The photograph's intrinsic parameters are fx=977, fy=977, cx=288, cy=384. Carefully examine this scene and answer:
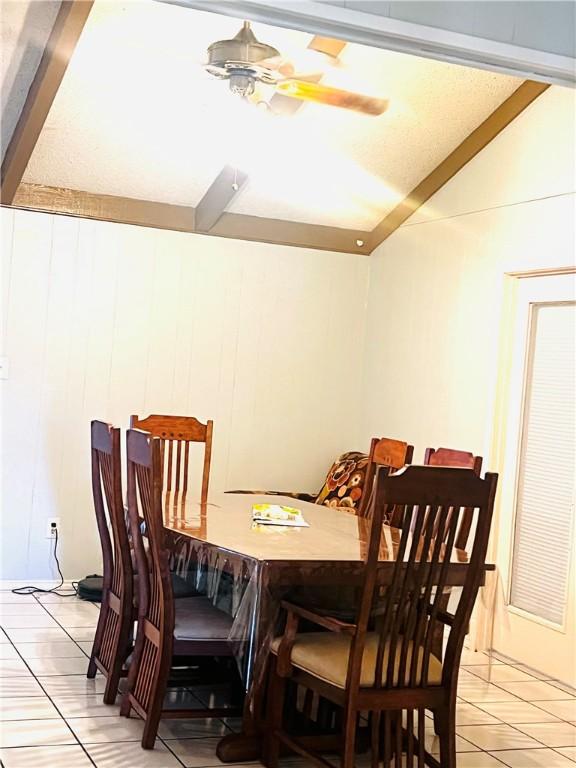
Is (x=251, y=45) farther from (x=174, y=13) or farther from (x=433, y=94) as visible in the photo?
(x=433, y=94)

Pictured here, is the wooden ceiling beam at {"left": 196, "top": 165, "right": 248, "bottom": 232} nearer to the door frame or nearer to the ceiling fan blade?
the ceiling fan blade

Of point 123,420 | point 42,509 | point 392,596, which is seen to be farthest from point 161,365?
point 392,596

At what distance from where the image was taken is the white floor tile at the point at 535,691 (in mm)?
4423

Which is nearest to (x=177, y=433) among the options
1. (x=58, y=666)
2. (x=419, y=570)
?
(x=58, y=666)

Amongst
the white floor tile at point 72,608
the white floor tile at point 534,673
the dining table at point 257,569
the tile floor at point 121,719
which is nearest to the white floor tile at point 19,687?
the tile floor at point 121,719

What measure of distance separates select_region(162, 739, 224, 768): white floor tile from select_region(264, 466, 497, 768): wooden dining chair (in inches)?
11.1

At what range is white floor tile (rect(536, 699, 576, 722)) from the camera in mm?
4195

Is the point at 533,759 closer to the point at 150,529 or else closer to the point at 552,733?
the point at 552,733

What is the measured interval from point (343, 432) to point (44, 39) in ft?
10.6

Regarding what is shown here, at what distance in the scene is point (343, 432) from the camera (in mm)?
6559

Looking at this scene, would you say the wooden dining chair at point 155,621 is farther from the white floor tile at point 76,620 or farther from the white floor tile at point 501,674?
the white floor tile at point 501,674

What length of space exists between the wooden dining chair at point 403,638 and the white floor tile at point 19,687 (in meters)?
1.12

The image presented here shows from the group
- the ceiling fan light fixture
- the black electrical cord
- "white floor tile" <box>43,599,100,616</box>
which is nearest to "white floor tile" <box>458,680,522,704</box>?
"white floor tile" <box>43,599,100,616</box>

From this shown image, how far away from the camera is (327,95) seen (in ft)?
13.4
